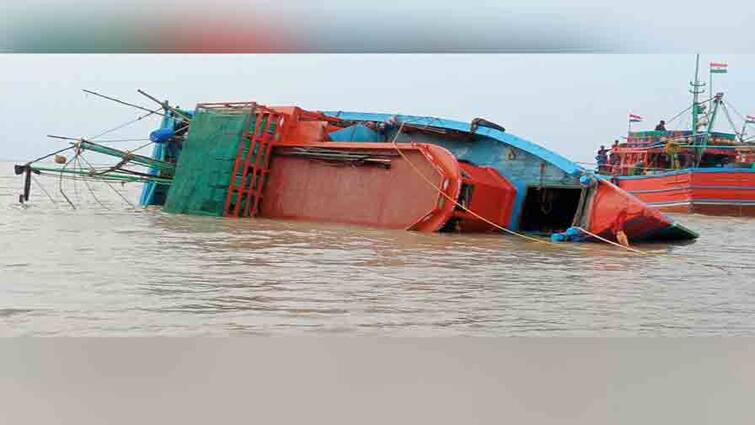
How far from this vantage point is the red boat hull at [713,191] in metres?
15.3

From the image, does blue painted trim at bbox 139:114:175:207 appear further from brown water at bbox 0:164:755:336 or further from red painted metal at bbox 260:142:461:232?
brown water at bbox 0:164:755:336

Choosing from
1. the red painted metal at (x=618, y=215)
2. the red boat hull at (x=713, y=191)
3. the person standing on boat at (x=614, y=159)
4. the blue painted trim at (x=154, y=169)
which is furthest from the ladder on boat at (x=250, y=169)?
the person standing on boat at (x=614, y=159)

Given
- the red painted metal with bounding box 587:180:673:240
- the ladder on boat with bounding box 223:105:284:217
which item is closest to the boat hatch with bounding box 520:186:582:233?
the red painted metal with bounding box 587:180:673:240

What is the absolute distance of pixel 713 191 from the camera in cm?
1554

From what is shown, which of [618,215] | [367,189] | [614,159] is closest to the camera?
[618,215]

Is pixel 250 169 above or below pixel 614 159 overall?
below

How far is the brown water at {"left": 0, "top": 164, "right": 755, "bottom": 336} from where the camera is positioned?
2.86m

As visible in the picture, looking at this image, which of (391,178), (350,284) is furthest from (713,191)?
(350,284)

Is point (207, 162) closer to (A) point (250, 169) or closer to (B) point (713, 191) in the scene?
(A) point (250, 169)

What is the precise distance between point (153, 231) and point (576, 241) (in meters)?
4.04

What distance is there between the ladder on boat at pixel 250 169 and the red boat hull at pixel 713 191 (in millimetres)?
10221

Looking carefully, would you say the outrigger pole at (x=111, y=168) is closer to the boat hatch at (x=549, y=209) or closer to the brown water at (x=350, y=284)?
the brown water at (x=350, y=284)

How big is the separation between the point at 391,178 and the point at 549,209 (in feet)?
6.17

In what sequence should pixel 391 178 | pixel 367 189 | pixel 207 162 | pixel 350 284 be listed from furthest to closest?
1. pixel 207 162
2. pixel 367 189
3. pixel 391 178
4. pixel 350 284
